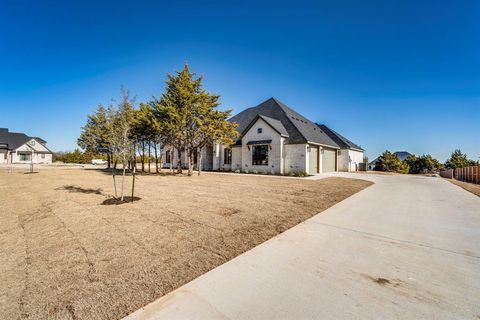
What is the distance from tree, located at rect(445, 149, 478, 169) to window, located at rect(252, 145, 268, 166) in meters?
42.0

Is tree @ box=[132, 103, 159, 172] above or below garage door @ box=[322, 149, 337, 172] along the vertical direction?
above

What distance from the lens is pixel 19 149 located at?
46.2 metres

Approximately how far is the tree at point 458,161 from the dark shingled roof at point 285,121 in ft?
107

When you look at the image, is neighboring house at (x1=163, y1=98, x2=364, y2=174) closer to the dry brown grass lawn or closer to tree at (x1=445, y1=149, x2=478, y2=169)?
the dry brown grass lawn

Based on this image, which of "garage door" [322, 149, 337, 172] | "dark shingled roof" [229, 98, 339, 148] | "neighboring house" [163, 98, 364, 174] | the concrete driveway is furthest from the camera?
"garage door" [322, 149, 337, 172]

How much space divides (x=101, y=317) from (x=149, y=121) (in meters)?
16.6

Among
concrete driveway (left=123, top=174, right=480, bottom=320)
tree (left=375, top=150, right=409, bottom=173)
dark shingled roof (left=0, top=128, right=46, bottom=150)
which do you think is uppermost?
dark shingled roof (left=0, top=128, right=46, bottom=150)

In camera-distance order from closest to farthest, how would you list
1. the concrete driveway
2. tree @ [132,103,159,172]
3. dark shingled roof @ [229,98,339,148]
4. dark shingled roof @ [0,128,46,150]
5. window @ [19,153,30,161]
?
1. the concrete driveway
2. tree @ [132,103,159,172]
3. dark shingled roof @ [229,98,339,148]
4. dark shingled roof @ [0,128,46,150]
5. window @ [19,153,30,161]

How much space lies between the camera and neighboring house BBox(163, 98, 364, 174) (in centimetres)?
2084

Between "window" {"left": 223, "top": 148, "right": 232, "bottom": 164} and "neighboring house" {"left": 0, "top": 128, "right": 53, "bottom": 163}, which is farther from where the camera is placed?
"neighboring house" {"left": 0, "top": 128, "right": 53, "bottom": 163}

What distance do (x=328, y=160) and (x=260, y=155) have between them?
29.3ft

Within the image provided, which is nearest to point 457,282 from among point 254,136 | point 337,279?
point 337,279

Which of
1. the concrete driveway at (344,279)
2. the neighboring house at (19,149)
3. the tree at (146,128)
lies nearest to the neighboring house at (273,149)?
the tree at (146,128)

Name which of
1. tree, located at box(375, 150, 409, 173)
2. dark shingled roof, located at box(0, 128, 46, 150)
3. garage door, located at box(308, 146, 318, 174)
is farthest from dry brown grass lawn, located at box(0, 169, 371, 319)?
dark shingled roof, located at box(0, 128, 46, 150)
